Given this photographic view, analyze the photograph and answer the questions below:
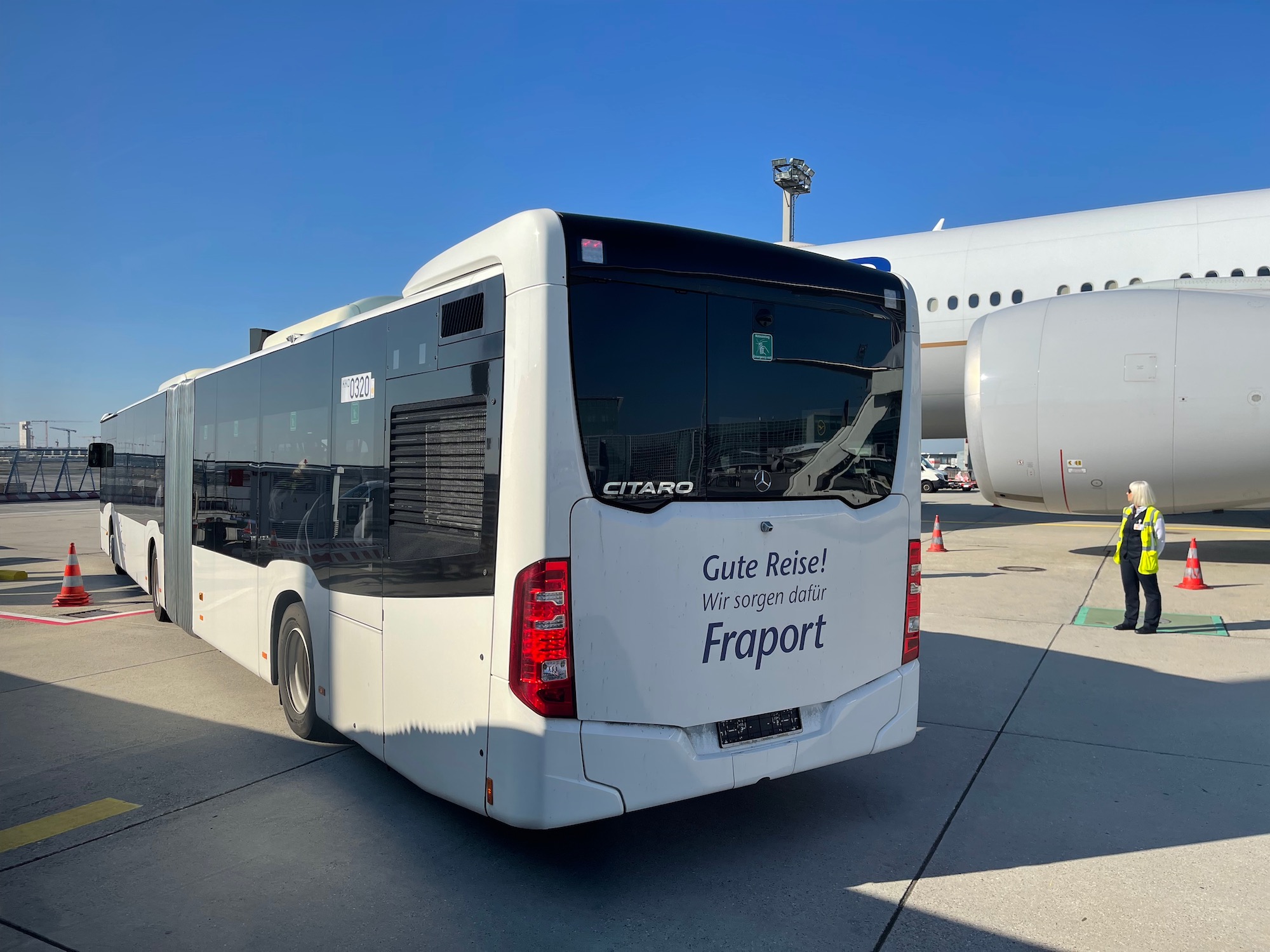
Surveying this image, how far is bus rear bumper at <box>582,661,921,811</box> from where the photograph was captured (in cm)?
355

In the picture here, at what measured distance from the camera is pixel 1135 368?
1080 cm

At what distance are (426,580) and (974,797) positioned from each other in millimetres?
3156

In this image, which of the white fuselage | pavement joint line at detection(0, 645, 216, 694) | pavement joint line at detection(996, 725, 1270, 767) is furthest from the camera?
the white fuselage

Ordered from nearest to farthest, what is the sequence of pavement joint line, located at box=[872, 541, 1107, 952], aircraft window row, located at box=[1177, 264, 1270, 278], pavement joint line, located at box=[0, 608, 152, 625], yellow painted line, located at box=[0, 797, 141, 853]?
1. pavement joint line, located at box=[872, 541, 1107, 952]
2. yellow painted line, located at box=[0, 797, 141, 853]
3. pavement joint line, located at box=[0, 608, 152, 625]
4. aircraft window row, located at box=[1177, 264, 1270, 278]

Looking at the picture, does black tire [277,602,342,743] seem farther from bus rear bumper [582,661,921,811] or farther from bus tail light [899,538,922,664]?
bus tail light [899,538,922,664]

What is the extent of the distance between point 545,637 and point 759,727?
1177 millimetres

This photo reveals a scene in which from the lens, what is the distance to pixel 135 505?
34.8ft

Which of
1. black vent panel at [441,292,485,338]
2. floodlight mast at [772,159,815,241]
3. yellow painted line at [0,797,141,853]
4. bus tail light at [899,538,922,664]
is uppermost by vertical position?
floodlight mast at [772,159,815,241]

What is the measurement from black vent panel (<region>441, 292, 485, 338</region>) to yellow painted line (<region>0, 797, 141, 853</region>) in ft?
10.1

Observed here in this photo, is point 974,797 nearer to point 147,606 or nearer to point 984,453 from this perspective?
point 984,453

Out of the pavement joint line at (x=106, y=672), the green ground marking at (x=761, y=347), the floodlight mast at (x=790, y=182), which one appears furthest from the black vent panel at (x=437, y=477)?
the floodlight mast at (x=790, y=182)

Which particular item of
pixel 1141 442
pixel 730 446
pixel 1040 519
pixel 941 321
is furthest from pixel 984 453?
pixel 1040 519

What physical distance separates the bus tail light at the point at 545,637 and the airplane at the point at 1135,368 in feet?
32.4

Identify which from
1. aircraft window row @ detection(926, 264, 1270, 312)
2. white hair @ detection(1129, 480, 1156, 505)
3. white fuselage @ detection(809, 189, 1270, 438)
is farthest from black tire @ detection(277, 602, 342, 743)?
aircraft window row @ detection(926, 264, 1270, 312)
